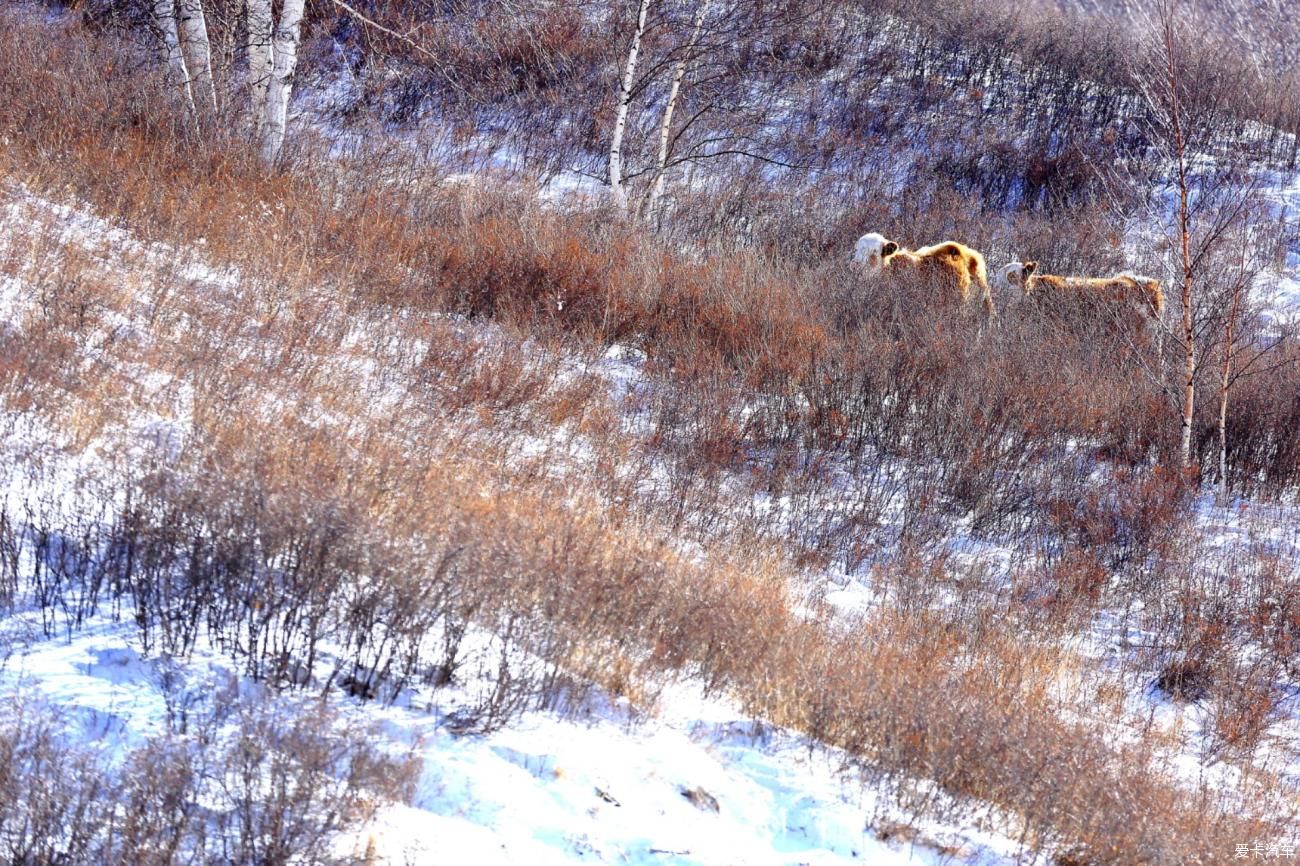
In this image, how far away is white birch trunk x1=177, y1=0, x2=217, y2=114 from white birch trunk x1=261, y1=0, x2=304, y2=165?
1.54 feet

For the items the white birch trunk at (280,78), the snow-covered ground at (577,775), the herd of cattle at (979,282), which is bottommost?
the snow-covered ground at (577,775)

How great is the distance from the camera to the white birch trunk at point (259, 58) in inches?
354

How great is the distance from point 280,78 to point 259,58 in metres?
0.78

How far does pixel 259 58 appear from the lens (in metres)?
9.59

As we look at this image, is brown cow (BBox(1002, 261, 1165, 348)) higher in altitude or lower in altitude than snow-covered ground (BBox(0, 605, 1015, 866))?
higher

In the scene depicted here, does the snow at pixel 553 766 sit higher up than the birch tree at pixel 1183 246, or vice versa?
the birch tree at pixel 1183 246

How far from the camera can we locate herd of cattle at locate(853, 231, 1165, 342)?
9.99 m

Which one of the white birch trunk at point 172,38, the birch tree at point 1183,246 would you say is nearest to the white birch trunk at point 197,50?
the white birch trunk at point 172,38

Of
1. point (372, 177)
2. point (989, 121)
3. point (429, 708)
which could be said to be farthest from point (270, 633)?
point (989, 121)

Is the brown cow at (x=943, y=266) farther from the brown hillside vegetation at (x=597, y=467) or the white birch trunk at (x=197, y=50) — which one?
the white birch trunk at (x=197, y=50)

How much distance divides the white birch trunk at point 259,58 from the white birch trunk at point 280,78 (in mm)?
74

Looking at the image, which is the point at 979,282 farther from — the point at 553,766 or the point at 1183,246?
the point at 553,766

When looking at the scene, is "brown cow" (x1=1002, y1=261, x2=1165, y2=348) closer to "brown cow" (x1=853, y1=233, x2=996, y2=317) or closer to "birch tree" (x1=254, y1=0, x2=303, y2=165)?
"brown cow" (x1=853, y1=233, x2=996, y2=317)

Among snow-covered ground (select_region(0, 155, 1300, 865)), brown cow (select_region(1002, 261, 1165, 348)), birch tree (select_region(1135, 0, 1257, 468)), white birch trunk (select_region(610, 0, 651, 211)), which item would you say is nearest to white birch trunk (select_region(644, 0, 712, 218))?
white birch trunk (select_region(610, 0, 651, 211))
